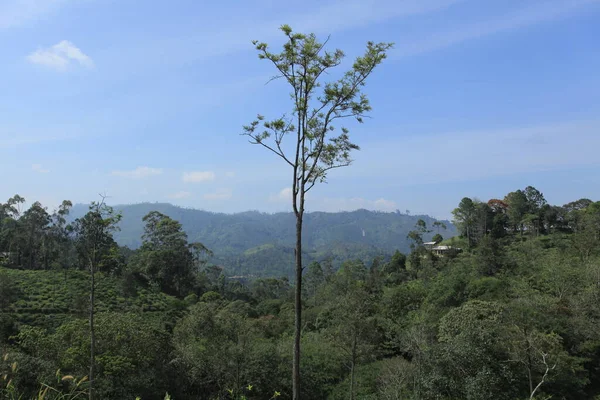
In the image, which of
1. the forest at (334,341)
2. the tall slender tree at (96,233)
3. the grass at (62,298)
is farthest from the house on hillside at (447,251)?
the tall slender tree at (96,233)

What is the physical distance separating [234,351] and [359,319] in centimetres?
514

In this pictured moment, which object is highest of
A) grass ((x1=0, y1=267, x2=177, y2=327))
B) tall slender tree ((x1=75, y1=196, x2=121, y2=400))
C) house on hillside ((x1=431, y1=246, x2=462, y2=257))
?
tall slender tree ((x1=75, y1=196, x2=121, y2=400))

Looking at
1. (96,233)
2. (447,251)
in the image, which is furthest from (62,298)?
(447,251)

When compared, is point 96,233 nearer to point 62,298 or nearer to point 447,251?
point 62,298

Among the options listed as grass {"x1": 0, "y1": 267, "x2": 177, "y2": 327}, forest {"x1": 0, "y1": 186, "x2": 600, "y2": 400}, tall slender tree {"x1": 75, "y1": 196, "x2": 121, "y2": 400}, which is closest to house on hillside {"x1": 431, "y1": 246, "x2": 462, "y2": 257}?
forest {"x1": 0, "y1": 186, "x2": 600, "y2": 400}

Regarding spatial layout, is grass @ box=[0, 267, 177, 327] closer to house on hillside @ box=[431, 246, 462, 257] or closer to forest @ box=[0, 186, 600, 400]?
forest @ box=[0, 186, 600, 400]

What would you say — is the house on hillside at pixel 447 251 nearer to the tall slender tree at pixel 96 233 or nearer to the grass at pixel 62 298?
the grass at pixel 62 298

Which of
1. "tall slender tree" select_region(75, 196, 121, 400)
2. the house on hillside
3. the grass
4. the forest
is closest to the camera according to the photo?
"tall slender tree" select_region(75, 196, 121, 400)

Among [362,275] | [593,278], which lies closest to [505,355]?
[593,278]

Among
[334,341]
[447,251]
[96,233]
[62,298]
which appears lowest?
[62,298]

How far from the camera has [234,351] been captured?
1600 centimetres

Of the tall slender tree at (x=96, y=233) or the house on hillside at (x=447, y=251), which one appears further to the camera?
the house on hillside at (x=447, y=251)

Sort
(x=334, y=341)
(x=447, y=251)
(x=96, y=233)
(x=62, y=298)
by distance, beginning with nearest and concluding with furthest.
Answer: (x=96, y=233), (x=334, y=341), (x=62, y=298), (x=447, y=251)

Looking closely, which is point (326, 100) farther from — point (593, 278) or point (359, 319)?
point (593, 278)
